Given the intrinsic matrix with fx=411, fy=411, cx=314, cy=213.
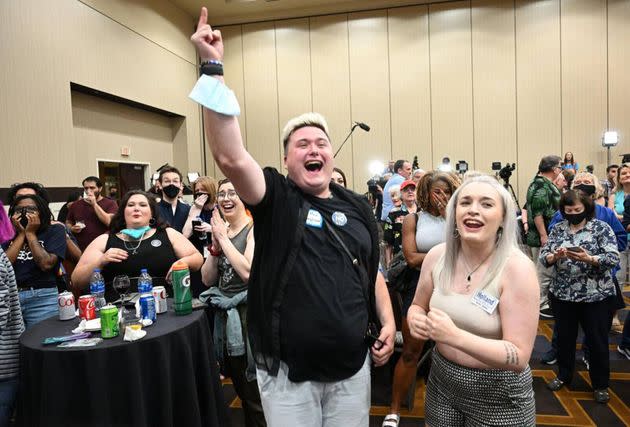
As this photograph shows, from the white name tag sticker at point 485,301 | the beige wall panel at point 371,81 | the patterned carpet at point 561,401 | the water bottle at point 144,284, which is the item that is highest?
the beige wall panel at point 371,81

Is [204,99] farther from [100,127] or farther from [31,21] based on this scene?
[100,127]

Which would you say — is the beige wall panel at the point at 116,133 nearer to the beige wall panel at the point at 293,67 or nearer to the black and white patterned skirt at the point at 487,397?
the beige wall panel at the point at 293,67

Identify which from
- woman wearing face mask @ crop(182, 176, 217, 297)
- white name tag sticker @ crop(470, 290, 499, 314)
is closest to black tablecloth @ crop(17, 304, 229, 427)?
white name tag sticker @ crop(470, 290, 499, 314)

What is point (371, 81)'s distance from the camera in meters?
9.59

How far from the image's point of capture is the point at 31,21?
5531 mm

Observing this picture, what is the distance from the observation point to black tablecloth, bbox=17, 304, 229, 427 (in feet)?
5.42

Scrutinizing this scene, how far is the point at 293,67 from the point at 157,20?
3.10 meters

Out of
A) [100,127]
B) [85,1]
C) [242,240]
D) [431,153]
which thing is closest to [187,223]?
[242,240]

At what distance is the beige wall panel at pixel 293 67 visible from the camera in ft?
32.1

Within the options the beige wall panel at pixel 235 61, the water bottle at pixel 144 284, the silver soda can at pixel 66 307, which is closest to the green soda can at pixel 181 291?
the water bottle at pixel 144 284

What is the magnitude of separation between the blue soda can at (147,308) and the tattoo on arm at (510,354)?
1.55m

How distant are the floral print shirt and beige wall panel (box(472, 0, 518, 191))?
7006 millimetres

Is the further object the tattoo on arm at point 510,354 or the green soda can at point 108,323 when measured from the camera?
the green soda can at point 108,323

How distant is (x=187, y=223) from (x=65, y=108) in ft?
13.0
